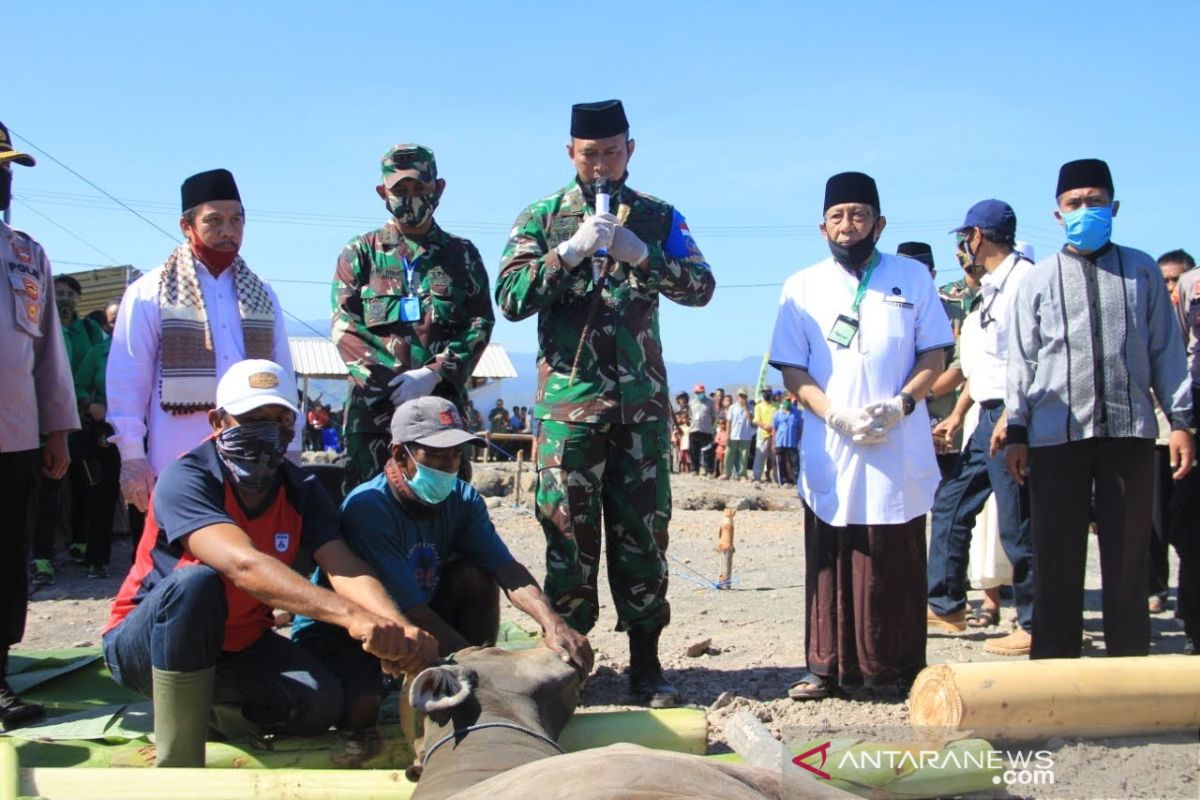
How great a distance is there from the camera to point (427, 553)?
4281mm

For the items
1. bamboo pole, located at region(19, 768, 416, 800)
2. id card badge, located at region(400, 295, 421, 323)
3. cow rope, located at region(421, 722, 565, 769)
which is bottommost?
bamboo pole, located at region(19, 768, 416, 800)

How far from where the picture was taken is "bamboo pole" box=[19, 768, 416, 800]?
3.22 meters

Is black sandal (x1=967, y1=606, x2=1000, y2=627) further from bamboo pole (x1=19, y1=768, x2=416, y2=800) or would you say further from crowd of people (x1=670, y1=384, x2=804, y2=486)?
crowd of people (x1=670, y1=384, x2=804, y2=486)

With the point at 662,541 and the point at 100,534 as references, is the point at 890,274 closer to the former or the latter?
the point at 662,541

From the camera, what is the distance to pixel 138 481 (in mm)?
4570

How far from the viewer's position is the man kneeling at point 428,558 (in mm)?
4035

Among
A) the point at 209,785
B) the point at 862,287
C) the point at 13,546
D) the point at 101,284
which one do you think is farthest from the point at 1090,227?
the point at 101,284

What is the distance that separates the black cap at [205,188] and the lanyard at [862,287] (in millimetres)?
2867

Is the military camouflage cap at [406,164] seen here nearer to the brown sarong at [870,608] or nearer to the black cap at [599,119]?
the black cap at [599,119]

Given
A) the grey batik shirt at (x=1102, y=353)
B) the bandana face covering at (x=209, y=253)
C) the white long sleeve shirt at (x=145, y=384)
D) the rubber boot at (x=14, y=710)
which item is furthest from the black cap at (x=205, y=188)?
the grey batik shirt at (x=1102, y=353)

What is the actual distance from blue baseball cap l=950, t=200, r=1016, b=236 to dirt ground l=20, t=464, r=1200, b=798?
7.79ft

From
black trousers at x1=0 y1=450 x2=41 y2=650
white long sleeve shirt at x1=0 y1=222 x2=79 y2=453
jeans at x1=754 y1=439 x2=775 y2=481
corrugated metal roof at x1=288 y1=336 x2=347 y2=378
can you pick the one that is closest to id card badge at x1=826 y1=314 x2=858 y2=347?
white long sleeve shirt at x1=0 y1=222 x2=79 y2=453

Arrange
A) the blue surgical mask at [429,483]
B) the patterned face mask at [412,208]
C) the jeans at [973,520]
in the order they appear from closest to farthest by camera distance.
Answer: the blue surgical mask at [429,483] < the patterned face mask at [412,208] < the jeans at [973,520]

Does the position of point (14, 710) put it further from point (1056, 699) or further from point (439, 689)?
point (1056, 699)
